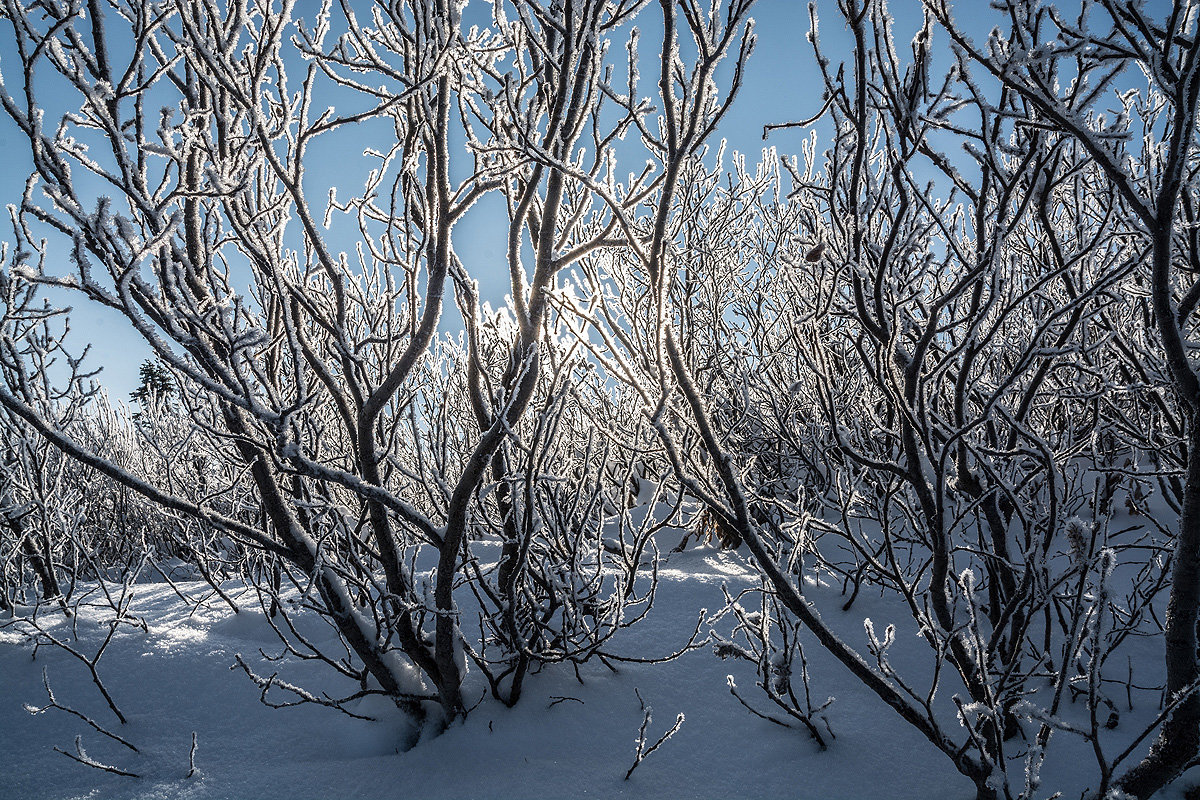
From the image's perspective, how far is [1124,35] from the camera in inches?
47.1

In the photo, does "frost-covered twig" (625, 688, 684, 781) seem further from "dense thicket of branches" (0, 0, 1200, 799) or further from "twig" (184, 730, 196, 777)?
"twig" (184, 730, 196, 777)

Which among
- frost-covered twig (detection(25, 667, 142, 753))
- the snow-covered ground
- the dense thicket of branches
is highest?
the dense thicket of branches

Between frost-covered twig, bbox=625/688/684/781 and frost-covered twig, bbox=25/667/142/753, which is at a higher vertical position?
frost-covered twig, bbox=25/667/142/753

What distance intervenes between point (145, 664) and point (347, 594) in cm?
118

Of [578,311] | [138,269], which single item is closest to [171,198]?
[138,269]

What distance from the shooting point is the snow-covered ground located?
5.71ft

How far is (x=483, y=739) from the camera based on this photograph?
1.93 m

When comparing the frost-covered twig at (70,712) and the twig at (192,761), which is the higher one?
the frost-covered twig at (70,712)

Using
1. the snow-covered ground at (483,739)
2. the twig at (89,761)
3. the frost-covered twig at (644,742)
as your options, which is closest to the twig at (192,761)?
the snow-covered ground at (483,739)

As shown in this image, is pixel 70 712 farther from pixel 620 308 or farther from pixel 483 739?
pixel 620 308

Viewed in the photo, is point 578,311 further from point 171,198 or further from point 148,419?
point 148,419

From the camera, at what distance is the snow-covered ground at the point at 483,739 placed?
174 centimetres

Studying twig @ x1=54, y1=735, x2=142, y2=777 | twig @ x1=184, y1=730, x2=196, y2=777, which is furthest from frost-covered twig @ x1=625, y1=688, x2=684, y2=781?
twig @ x1=54, y1=735, x2=142, y2=777

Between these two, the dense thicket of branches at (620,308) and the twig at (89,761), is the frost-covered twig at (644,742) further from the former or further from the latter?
the twig at (89,761)
